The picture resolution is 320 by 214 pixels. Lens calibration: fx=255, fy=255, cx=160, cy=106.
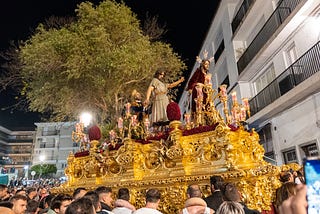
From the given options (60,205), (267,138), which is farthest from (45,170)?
(60,205)

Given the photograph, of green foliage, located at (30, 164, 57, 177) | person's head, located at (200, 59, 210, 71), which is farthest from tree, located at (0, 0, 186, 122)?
green foliage, located at (30, 164, 57, 177)

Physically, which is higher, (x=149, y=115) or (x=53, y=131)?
(x=53, y=131)

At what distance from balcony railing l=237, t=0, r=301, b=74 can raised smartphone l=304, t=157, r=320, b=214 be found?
1346cm

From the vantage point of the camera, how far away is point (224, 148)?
571 centimetres

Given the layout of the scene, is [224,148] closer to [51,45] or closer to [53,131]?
[51,45]

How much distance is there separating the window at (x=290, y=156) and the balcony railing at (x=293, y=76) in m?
2.91

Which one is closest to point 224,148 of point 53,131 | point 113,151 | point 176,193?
point 176,193

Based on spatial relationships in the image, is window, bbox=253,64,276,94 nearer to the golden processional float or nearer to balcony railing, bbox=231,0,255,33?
balcony railing, bbox=231,0,255,33

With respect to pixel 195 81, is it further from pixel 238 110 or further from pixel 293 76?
pixel 293 76

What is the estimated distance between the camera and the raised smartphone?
3.51ft

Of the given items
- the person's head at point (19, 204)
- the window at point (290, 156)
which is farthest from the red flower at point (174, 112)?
the window at point (290, 156)

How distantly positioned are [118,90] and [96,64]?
1818 mm

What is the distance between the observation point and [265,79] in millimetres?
16500

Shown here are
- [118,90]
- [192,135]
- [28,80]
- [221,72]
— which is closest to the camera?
[192,135]
